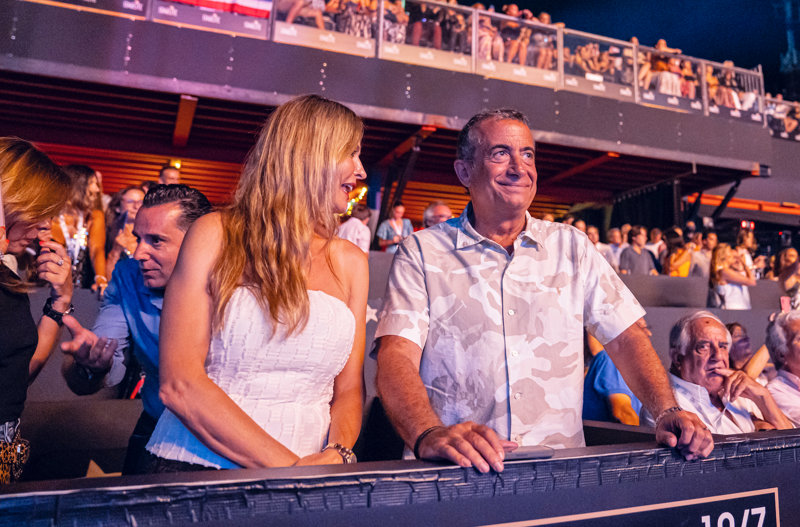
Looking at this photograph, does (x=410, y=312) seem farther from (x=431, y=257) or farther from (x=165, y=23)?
(x=165, y=23)

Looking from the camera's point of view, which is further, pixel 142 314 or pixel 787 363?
pixel 787 363

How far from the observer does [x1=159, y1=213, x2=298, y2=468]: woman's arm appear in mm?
1121

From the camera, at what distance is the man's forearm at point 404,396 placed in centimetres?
113

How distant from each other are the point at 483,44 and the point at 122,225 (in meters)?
5.63

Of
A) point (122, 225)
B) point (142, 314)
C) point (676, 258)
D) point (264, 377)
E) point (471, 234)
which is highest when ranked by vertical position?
point (676, 258)

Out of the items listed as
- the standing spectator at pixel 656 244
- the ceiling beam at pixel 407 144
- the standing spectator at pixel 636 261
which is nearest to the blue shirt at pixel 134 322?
the standing spectator at pixel 636 261

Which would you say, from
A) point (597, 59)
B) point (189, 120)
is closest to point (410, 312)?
point (189, 120)

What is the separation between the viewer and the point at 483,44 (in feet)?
26.0

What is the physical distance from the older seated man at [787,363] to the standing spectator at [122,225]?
3737 millimetres

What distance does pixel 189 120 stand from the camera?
303 inches

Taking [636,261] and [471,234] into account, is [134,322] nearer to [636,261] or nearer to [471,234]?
[471,234]

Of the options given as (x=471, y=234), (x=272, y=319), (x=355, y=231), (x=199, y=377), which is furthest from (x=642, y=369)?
(x=355, y=231)

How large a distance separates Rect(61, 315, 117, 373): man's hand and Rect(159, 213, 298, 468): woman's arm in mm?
587

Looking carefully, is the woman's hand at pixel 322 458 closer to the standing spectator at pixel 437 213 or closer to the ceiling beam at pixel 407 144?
the standing spectator at pixel 437 213
